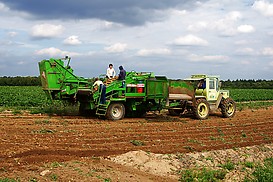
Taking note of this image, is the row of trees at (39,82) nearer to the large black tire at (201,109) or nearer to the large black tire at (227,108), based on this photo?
the large black tire at (227,108)

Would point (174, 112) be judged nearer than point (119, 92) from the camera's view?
No

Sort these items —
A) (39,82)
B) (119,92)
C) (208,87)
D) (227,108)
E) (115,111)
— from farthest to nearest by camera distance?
(39,82), (227,108), (208,87), (115,111), (119,92)

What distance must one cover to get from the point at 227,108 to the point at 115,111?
6425 millimetres

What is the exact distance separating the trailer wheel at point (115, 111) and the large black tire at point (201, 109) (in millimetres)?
3726

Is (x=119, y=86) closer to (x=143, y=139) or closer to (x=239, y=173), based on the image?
(x=143, y=139)

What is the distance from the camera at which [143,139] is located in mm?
12703

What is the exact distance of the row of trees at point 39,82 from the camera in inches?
2434

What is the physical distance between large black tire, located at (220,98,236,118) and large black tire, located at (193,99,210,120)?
139 cm

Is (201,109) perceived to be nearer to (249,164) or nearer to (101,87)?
(101,87)

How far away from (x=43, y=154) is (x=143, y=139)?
13.1 ft

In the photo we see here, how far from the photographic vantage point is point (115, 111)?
17.0 meters

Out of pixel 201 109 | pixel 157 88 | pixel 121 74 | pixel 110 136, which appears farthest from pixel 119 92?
pixel 201 109

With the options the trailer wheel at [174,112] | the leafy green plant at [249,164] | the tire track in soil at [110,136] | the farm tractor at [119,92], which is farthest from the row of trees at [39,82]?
the leafy green plant at [249,164]

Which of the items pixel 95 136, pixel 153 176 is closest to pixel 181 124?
pixel 95 136
